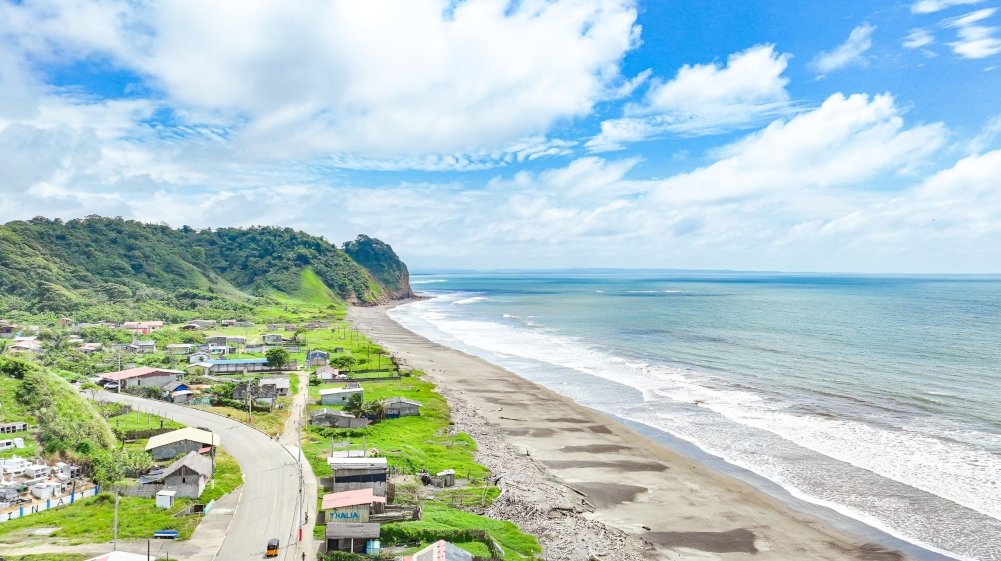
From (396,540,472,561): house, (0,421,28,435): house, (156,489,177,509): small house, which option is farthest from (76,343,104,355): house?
(396,540,472,561): house

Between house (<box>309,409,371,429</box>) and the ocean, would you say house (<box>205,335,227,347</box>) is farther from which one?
house (<box>309,409,371,429</box>)

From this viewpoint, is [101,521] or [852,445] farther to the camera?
[852,445]

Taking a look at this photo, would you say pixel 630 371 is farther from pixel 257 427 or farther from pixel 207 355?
pixel 207 355

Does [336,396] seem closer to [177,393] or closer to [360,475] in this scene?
[177,393]

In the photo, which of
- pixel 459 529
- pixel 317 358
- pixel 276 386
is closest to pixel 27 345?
pixel 317 358

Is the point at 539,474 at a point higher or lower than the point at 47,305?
lower

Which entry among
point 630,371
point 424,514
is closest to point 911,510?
point 424,514

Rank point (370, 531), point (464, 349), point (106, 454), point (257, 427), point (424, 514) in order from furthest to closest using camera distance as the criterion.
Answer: point (464, 349)
point (257, 427)
point (106, 454)
point (424, 514)
point (370, 531)
